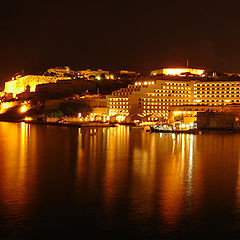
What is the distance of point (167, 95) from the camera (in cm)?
3625

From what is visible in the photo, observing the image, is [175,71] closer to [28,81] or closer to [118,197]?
[28,81]

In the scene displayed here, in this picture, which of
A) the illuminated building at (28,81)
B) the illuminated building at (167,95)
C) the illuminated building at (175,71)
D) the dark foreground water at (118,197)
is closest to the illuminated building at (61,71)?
the illuminated building at (28,81)

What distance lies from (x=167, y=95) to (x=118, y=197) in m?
30.3

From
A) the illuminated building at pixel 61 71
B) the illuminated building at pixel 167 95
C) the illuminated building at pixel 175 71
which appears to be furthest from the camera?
the illuminated building at pixel 61 71

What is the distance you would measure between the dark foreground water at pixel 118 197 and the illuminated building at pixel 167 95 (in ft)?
76.8

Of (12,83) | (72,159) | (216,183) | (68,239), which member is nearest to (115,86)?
(12,83)

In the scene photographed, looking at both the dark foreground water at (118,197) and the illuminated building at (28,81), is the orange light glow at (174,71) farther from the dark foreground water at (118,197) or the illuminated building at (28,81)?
the dark foreground water at (118,197)

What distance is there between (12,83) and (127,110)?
22872 mm

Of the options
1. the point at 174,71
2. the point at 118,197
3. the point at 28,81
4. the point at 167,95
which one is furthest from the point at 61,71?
the point at 118,197

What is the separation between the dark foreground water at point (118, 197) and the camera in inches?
195

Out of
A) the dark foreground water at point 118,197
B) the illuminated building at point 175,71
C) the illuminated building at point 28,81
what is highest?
the illuminated building at point 175,71

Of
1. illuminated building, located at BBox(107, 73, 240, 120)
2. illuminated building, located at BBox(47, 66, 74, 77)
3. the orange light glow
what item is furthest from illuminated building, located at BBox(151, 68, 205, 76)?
illuminated building, located at BBox(47, 66, 74, 77)

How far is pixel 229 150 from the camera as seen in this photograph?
527 inches

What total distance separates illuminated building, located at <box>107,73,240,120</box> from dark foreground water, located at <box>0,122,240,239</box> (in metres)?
23.4
